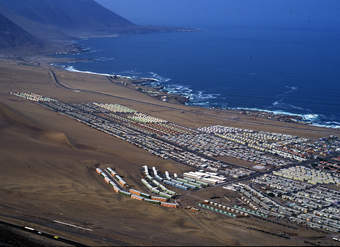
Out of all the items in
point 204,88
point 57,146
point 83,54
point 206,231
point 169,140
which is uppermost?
point 83,54

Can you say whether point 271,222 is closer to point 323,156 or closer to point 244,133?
point 323,156

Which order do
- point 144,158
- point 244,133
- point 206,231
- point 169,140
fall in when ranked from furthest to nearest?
point 244,133, point 169,140, point 144,158, point 206,231

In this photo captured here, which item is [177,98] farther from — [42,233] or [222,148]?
[42,233]

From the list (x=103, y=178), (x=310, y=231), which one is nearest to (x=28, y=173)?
(x=103, y=178)

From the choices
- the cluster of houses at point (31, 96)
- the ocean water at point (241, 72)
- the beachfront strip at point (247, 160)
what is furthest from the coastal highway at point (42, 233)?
the ocean water at point (241, 72)

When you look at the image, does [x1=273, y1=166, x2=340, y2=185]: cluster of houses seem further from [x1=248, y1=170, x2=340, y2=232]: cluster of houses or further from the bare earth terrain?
the bare earth terrain

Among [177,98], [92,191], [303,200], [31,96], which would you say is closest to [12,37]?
[31,96]

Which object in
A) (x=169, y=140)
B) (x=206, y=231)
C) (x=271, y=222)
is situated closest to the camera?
(x=206, y=231)
